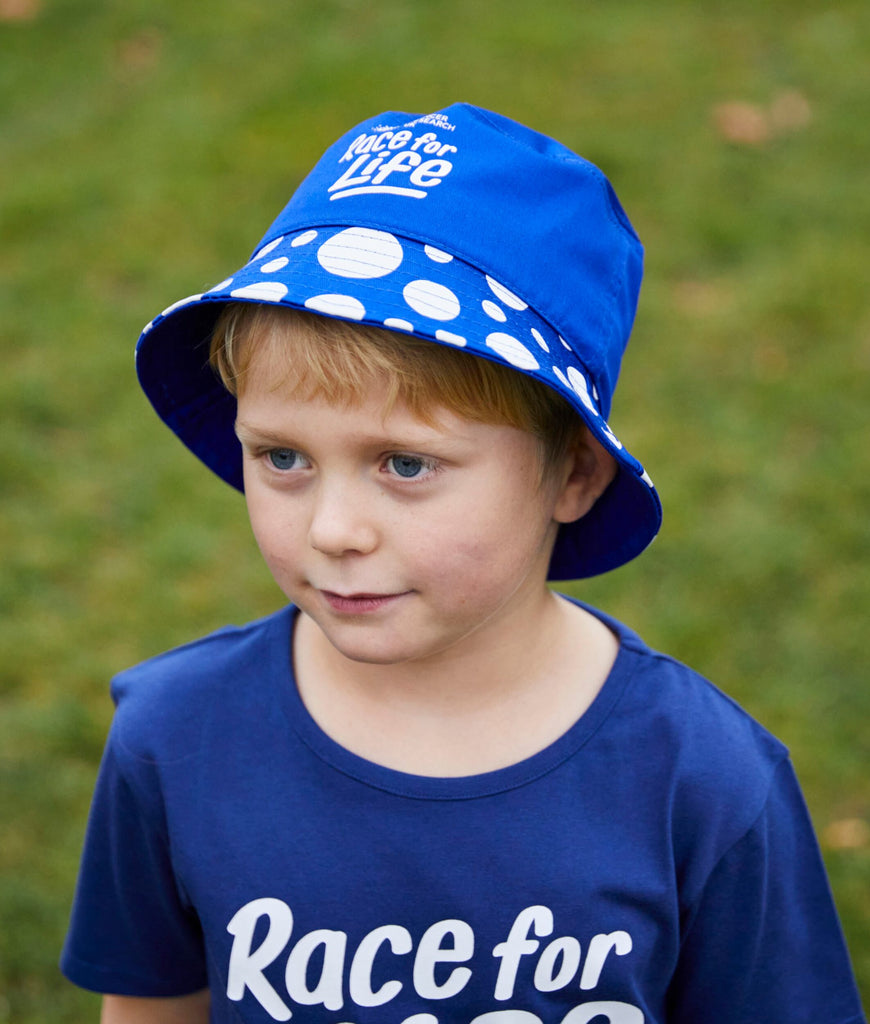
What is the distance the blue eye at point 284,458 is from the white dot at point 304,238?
256mm

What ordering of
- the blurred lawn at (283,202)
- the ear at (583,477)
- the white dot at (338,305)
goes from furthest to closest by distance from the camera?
the blurred lawn at (283,202), the ear at (583,477), the white dot at (338,305)

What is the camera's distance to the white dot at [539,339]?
4.78 feet

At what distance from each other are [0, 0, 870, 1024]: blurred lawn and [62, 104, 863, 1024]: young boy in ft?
4.63

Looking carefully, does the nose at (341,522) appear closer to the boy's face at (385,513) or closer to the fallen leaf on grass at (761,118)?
the boy's face at (385,513)

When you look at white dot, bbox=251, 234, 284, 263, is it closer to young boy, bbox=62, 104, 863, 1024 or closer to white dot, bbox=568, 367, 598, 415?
young boy, bbox=62, 104, 863, 1024

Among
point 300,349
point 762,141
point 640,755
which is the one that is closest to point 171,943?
point 640,755

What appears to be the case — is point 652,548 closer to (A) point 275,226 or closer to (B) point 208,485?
(B) point 208,485

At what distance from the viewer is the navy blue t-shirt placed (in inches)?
62.3

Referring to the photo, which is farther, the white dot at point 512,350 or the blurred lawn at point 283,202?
the blurred lawn at point 283,202

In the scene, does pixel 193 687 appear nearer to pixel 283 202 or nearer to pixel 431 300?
pixel 431 300

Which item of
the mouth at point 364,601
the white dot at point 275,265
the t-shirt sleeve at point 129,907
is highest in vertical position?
the white dot at point 275,265

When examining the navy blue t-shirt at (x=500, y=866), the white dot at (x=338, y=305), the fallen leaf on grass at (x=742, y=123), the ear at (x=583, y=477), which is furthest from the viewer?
the fallen leaf on grass at (x=742, y=123)

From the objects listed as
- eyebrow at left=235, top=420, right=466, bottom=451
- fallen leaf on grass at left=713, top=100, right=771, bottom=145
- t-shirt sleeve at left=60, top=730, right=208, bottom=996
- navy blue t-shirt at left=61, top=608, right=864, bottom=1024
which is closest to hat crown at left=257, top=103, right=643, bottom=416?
eyebrow at left=235, top=420, right=466, bottom=451

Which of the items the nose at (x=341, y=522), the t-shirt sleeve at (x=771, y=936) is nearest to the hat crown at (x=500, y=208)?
the nose at (x=341, y=522)
